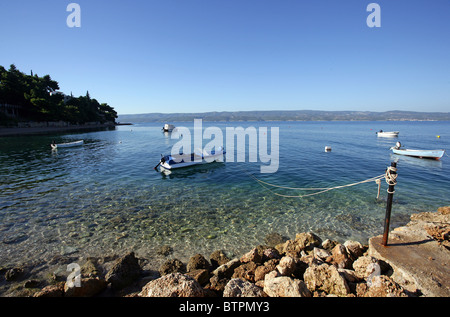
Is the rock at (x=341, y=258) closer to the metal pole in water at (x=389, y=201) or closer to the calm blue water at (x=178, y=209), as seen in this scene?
the metal pole in water at (x=389, y=201)

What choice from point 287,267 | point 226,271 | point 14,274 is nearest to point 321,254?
point 287,267

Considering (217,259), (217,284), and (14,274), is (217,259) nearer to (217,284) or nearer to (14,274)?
(217,284)

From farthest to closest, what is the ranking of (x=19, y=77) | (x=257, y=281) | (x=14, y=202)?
(x=19, y=77) < (x=14, y=202) < (x=257, y=281)

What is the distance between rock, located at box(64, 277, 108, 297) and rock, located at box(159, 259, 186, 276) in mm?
1823

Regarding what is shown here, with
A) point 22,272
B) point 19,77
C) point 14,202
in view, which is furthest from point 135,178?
point 19,77

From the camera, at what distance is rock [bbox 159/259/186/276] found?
7.17 metres

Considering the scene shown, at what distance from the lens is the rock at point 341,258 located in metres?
6.75

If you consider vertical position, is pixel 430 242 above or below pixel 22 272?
above

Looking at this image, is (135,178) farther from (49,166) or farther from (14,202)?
(49,166)

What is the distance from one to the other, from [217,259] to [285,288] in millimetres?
3437

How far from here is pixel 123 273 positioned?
21.9 ft

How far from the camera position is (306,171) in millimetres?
22672

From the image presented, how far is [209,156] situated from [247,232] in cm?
1723
